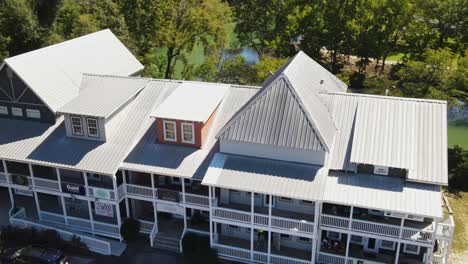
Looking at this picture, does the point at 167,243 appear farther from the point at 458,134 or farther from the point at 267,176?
the point at 458,134

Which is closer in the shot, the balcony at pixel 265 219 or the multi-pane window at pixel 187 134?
the balcony at pixel 265 219

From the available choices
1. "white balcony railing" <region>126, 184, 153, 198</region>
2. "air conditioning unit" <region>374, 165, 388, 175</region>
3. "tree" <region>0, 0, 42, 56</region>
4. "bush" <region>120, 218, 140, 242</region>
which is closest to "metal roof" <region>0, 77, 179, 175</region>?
"white balcony railing" <region>126, 184, 153, 198</region>

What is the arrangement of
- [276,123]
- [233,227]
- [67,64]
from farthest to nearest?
1. [67,64]
2. [233,227]
3. [276,123]

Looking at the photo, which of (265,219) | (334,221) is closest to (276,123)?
(265,219)

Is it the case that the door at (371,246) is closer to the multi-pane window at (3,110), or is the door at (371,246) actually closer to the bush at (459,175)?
the bush at (459,175)

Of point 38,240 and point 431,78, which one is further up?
point 431,78

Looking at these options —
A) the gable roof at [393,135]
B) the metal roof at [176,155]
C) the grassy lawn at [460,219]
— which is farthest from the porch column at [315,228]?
→ the grassy lawn at [460,219]
